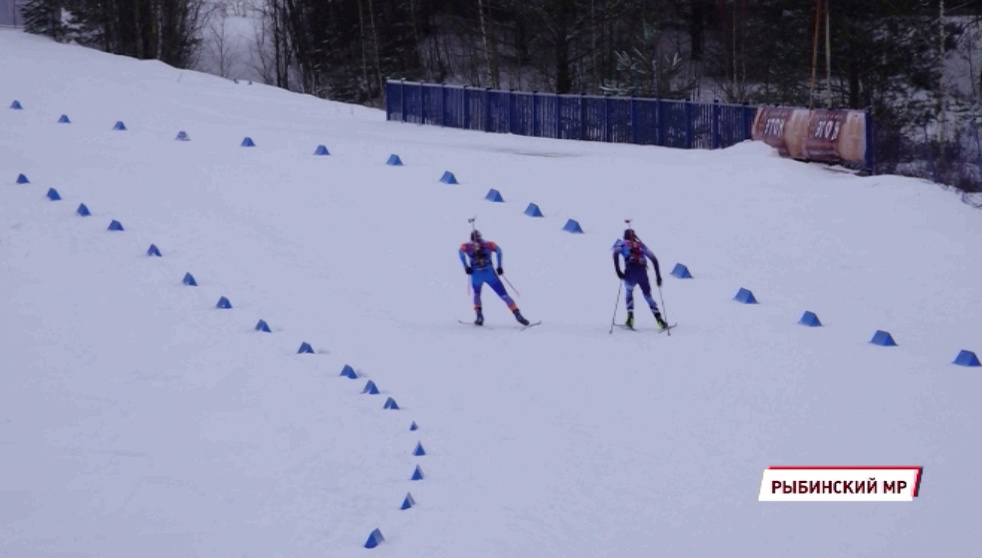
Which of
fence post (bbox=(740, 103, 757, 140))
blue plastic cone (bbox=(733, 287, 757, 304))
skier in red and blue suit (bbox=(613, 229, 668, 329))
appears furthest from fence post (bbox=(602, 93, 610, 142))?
skier in red and blue suit (bbox=(613, 229, 668, 329))

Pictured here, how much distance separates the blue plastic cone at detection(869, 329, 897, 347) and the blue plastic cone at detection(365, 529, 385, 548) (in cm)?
893

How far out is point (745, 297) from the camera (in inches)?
821

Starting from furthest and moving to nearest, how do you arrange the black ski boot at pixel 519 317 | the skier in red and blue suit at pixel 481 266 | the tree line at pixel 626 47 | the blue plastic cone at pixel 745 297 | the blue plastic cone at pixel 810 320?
1. the tree line at pixel 626 47
2. the blue plastic cone at pixel 745 297
3. the blue plastic cone at pixel 810 320
4. the black ski boot at pixel 519 317
5. the skier in red and blue suit at pixel 481 266

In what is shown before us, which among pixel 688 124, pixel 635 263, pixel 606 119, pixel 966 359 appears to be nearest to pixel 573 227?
pixel 635 263

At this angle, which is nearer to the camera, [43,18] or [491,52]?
[43,18]

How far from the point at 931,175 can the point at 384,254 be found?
13.7 meters

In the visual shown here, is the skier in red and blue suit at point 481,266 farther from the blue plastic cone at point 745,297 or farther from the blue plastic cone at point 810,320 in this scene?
the blue plastic cone at point 810,320

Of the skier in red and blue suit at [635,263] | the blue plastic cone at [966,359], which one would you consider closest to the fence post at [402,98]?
the skier in red and blue suit at [635,263]

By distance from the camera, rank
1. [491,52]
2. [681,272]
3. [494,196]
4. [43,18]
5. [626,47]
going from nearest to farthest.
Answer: [681,272], [494,196], [43,18], [491,52], [626,47]

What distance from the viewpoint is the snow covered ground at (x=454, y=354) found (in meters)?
12.6

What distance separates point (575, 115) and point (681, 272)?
12932mm

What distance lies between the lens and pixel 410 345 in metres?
18.5

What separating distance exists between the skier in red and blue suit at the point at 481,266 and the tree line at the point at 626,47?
15.0 meters

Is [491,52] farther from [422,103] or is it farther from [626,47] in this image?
[422,103]
